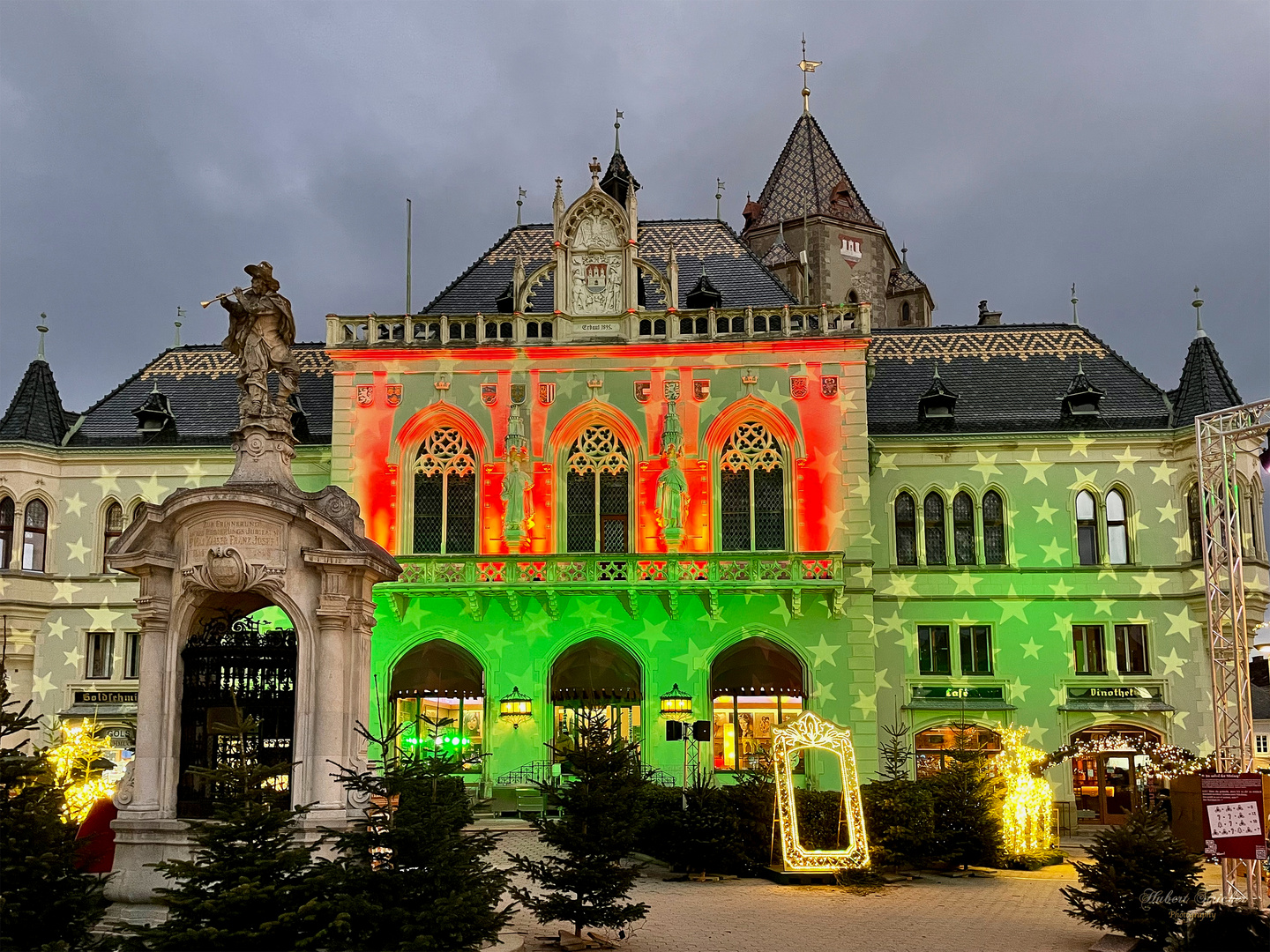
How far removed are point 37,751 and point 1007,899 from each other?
14.2 m

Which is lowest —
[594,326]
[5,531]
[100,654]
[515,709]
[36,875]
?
[36,875]

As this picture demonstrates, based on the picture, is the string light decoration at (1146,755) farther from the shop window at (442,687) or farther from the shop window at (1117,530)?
the shop window at (442,687)

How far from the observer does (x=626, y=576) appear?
31969 millimetres

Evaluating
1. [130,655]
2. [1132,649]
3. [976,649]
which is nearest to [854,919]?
[976,649]

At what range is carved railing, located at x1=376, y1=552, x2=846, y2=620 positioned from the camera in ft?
104

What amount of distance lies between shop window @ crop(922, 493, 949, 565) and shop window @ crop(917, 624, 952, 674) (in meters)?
1.84

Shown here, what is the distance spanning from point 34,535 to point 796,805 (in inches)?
948

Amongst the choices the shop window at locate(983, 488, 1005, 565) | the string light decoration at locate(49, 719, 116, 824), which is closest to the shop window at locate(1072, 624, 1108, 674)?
the shop window at locate(983, 488, 1005, 565)

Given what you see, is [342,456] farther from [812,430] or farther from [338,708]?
[338,708]

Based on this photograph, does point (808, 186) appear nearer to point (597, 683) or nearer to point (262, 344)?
point (597, 683)

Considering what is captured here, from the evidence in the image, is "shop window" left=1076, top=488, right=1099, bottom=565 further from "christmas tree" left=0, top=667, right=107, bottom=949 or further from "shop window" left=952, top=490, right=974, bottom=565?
"christmas tree" left=0, top=667, right=107, bottom=949

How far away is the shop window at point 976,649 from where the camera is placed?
34.6m

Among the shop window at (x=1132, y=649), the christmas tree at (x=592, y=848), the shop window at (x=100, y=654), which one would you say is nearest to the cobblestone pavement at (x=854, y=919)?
the christmas tree at (x=592, y=848)

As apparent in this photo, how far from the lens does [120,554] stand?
15.3m
